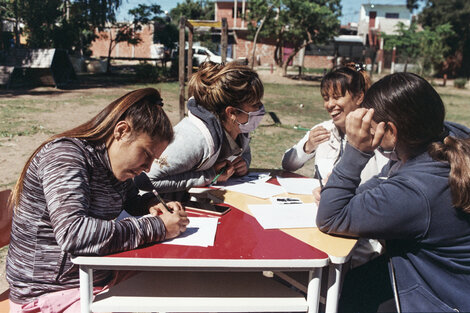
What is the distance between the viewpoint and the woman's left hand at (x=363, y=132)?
164cm

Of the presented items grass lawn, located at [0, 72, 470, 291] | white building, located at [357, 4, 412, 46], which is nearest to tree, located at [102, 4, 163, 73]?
grass lawn, located at [0, 72, 470, 291]

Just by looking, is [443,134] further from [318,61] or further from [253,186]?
[318,61]

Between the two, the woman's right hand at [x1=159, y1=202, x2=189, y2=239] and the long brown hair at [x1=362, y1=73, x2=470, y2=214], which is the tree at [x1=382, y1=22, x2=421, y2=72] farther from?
the woman's right hand at [x1=159, y1=202, x2=189, y2=239]

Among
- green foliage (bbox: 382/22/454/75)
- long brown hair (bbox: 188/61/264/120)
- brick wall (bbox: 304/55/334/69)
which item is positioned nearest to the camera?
long brown hair (bbox: 188/61/264/120)

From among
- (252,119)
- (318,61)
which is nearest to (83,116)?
(252,119)

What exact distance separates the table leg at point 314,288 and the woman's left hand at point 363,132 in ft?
1.71

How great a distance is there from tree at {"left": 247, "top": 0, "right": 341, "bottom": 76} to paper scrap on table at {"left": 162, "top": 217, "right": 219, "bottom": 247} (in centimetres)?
2299

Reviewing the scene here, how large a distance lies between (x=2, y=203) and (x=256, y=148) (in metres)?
6.08

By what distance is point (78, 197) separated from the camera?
1455 mm

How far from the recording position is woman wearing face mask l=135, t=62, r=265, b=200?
232cm

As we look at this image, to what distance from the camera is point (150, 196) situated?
6.74 ft

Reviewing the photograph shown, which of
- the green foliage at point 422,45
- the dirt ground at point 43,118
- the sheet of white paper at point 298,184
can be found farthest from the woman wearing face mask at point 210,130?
the green foliage at point 422,45

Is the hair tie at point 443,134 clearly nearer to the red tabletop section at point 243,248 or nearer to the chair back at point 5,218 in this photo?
the red tabletop section at point 243,248

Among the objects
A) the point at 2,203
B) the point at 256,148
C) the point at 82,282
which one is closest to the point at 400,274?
the point at 82,282
